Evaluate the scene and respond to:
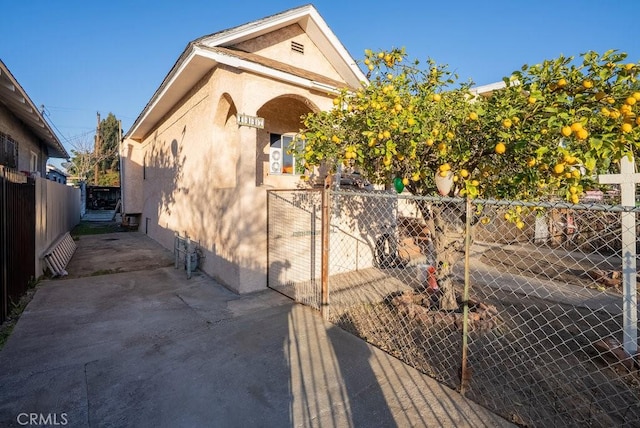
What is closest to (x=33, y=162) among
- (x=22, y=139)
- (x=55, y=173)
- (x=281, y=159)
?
(x=22, y=139)

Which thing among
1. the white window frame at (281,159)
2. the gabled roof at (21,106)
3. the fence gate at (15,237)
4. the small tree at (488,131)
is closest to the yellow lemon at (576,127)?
the small tree at (488,131)

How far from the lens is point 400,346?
148 inches

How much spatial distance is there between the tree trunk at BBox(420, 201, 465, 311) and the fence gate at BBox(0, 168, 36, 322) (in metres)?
6.21

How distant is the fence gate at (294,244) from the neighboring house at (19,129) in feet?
18.9

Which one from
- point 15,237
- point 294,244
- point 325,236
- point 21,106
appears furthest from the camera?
point 21,106

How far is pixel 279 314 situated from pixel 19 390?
2878 millimetres

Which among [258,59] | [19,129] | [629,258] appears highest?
[258,59]

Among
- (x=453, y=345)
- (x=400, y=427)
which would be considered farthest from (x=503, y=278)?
(x=400, y=427)

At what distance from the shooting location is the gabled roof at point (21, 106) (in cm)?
659

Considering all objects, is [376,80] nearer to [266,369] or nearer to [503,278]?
[266,369]

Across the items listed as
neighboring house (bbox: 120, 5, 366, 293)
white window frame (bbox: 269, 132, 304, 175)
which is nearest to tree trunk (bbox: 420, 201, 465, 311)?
neighboring house (bbox: 120, 5, 366, 293)

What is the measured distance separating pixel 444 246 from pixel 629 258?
6.52 ft

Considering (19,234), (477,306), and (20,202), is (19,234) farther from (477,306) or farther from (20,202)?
(477,306)

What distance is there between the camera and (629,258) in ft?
10.6
